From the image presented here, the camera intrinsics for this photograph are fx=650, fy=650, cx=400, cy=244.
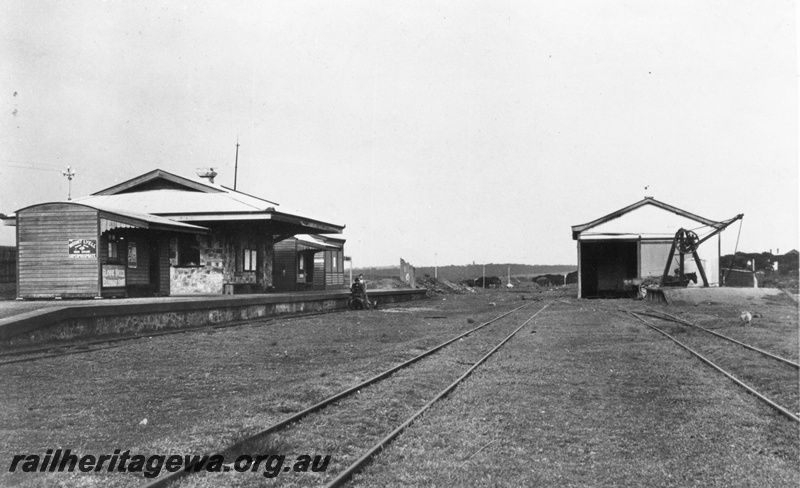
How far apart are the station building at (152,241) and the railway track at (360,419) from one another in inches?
447

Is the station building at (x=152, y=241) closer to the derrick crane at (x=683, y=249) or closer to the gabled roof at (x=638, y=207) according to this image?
the gabled roof at (x=638, y=207)

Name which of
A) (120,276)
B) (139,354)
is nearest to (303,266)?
(120,276)

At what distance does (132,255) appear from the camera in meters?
20.5

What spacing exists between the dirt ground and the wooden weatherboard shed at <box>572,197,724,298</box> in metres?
24.4

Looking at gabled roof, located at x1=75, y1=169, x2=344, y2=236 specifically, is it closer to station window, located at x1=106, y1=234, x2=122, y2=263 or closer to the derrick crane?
station window, located at x1=106, y1=234, x2=122, y2=263

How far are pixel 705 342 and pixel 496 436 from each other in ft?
30.3

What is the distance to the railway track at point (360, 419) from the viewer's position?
4988mm

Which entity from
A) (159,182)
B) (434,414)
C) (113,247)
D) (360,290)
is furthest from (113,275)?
(434,414)

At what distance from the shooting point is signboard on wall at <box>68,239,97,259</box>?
17.8 metres

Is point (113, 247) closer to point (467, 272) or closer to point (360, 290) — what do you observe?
point (360, 290)

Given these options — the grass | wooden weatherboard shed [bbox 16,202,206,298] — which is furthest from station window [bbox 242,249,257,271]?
the grass

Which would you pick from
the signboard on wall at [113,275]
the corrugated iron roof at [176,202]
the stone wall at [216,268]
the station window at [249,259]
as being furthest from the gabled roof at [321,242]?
the signboard on wall at [113,275]

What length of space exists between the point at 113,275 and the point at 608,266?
33.3m

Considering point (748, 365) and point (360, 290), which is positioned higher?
point (360, 290)
